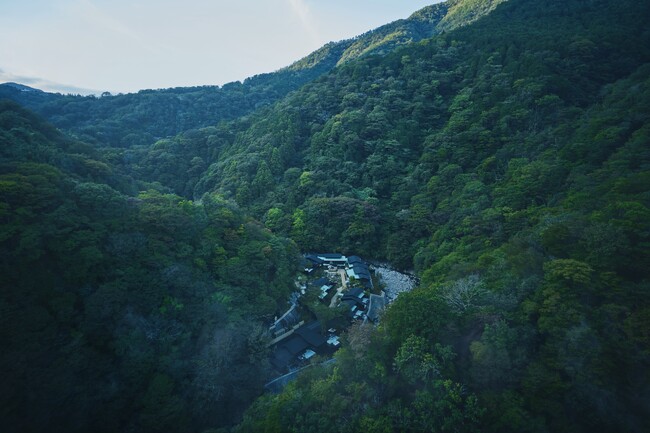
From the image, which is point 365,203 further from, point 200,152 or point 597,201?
point 200,152

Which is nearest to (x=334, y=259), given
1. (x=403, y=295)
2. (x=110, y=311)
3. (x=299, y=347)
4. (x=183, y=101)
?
(x=299, y=347)

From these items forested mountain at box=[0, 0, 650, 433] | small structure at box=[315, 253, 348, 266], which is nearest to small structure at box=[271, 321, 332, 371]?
forested mountain at box=[0, 0, 650, 433]

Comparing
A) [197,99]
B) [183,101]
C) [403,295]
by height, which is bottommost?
[403,295]

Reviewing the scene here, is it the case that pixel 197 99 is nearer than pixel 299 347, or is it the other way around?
pixel 299 347

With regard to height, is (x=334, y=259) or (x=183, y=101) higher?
(x=183, y=101)

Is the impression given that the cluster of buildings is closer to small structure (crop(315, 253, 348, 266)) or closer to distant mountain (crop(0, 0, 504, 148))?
small structure (crop(315, 253, 348, 266))

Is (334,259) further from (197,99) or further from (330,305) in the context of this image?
(197,99)
